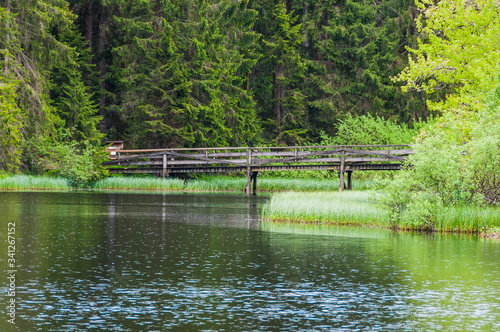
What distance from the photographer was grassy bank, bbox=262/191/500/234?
21531 mm

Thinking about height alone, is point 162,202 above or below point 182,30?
below

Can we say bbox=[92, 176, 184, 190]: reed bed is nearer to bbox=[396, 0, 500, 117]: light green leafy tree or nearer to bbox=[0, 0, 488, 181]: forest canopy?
bbox=[0, 0, 488, 181]: forest canopy

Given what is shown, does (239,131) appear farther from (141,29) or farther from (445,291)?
(445,291)

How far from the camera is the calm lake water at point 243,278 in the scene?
34.0 feet

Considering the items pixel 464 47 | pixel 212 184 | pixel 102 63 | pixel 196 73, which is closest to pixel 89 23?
pixel 102 63

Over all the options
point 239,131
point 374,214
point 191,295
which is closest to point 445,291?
point 191,295

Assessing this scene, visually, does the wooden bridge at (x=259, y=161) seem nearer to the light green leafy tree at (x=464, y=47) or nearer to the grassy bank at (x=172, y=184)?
the grassy bank at (x=172, y=184)

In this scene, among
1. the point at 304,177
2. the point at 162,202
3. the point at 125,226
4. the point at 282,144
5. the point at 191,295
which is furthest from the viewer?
the point at 282,144

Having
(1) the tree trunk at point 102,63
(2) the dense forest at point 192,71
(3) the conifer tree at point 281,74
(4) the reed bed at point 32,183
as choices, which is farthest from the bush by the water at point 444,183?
(3) the conifer tree at point 281,74

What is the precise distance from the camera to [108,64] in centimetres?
5472

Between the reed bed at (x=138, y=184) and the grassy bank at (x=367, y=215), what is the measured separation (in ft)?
56.2

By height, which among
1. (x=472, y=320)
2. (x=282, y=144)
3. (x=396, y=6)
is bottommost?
(x=472, y=320)

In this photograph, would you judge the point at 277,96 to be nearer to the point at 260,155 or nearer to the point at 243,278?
the point at 260,155

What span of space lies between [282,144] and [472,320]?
4757 cm
